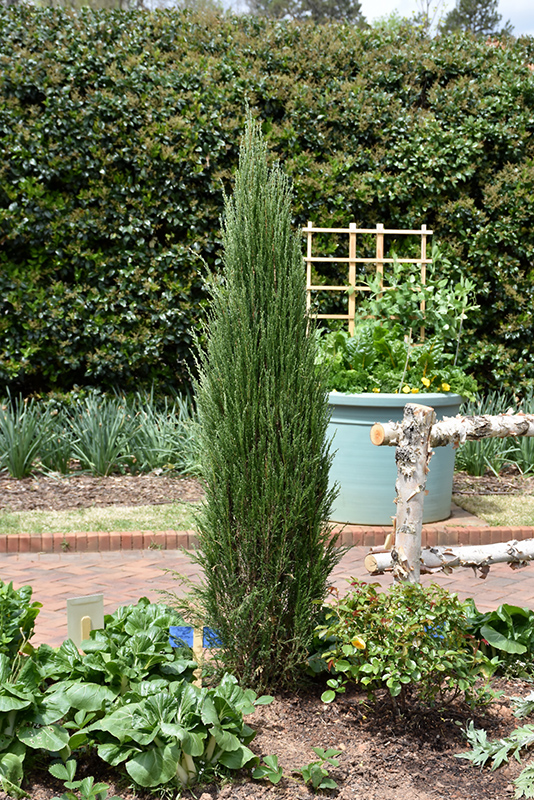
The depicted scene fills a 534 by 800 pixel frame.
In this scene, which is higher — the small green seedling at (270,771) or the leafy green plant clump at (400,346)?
the leafy green plant clump at (400,346)

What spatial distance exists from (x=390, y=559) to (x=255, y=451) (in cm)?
74

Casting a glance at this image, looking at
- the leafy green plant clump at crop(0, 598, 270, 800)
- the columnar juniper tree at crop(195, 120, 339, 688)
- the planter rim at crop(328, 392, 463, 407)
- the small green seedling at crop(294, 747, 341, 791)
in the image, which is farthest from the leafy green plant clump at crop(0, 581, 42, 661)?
the planter rim at crop(328, 392, 463, 407)

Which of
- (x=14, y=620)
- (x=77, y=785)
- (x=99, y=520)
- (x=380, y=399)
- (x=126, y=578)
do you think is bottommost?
(x=126, y=578)

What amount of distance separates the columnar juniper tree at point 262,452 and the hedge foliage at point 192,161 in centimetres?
469

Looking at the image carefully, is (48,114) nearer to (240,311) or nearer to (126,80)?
(126,80)

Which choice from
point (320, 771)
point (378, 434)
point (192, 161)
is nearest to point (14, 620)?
point (320, 771)

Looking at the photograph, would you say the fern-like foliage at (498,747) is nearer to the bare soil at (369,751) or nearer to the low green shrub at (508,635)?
the bare soil at (369,751)

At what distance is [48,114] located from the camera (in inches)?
297

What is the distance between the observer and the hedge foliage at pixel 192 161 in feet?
24.9

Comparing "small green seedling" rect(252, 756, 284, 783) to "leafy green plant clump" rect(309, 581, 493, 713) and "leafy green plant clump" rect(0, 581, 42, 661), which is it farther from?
"leafy green plant clump" rect(0, 581, 42, 661)


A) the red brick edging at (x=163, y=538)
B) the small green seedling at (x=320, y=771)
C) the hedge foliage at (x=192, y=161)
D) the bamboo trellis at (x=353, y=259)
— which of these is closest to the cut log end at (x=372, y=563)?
the small green seedling at (x=320, y=771)

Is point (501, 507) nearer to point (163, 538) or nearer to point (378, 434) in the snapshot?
point (163, 538)

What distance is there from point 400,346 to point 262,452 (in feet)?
11.6

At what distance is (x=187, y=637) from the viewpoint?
3.16m
